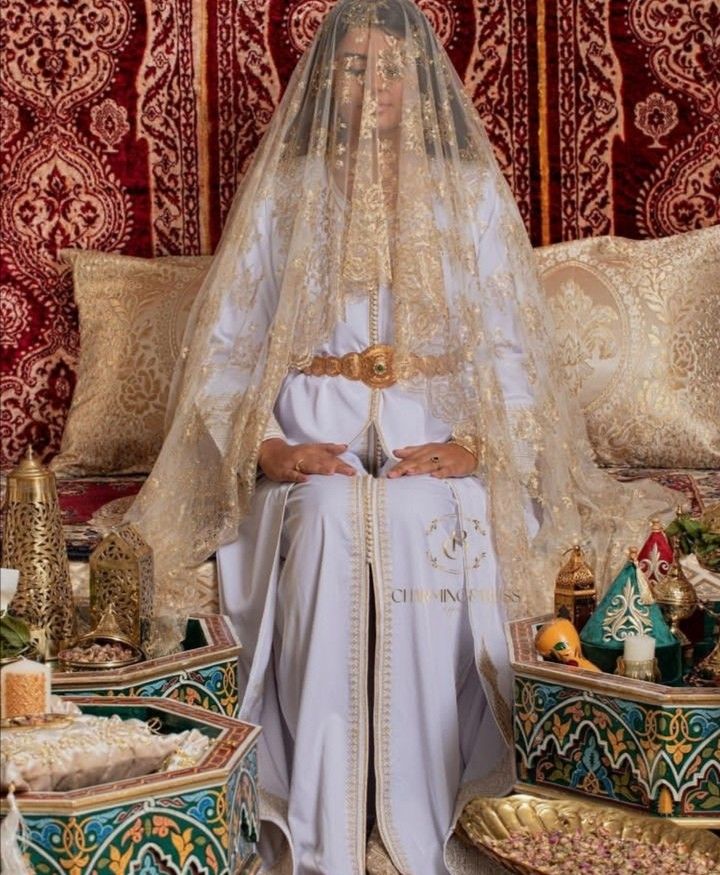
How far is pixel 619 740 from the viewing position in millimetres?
2793

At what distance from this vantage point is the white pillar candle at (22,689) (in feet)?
7.82

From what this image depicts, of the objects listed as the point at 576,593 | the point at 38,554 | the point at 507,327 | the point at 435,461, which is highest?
the point at 507,327

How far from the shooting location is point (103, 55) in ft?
15.5

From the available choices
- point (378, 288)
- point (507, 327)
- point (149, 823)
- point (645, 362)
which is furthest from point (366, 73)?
point (149, 823)

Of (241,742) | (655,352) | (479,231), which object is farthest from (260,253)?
(241,742)

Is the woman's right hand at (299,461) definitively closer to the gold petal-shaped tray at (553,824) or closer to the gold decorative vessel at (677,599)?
the gold decorative vessel at (677,599)

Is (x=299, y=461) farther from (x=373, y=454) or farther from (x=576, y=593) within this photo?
(x=576, y=593)

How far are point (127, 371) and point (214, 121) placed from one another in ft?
2.99

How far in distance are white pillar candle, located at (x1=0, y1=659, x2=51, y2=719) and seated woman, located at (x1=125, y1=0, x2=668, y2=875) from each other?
3.00ft

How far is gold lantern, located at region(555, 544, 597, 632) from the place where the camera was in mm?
3084

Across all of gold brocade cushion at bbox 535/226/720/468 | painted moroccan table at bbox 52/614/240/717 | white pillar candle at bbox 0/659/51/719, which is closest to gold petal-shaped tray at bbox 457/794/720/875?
painted moroccan table at bbox 52/614/240/717

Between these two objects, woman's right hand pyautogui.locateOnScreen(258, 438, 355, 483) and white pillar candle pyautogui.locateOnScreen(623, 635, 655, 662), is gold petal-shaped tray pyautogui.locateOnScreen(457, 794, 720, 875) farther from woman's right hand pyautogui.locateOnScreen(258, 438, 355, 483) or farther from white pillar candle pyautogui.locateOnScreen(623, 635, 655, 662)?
woman's right hand pyautogui.locateOnScreen(258, 438, 355, 483)

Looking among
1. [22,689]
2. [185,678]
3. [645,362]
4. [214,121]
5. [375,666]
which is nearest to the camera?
[22,689]

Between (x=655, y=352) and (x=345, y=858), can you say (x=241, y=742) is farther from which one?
(x=655, y=352)
